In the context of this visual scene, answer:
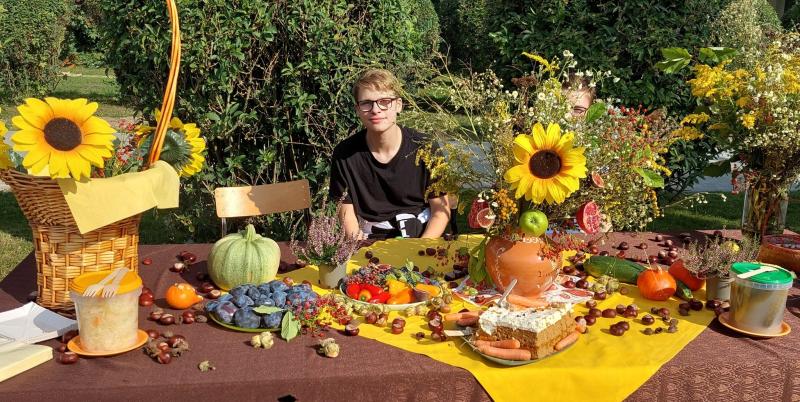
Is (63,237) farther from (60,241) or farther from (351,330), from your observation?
(351,330)

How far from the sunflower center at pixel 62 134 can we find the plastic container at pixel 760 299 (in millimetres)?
2050

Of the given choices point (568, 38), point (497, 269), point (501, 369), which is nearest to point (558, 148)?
point (497, 269)

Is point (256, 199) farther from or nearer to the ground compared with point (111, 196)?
nearer to the ground

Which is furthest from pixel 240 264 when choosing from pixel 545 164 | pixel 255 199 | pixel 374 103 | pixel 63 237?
pixel 374 103

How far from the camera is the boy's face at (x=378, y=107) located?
351 centimetres

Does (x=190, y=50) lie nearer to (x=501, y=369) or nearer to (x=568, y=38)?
(x=568, y=38)

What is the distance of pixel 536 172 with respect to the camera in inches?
84.8

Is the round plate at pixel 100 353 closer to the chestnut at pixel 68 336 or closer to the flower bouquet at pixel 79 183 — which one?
the chestnut at pixel 68 336

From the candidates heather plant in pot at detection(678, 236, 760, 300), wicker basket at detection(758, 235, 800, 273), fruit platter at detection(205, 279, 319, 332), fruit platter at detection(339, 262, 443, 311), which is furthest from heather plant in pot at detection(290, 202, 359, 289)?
wicker basket at detection(758, 235, 800, 273)

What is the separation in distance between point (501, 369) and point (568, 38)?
13.8 ft

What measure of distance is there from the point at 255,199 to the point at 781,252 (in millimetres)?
2413

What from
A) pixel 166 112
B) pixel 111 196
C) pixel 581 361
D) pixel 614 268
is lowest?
pixel 581 361

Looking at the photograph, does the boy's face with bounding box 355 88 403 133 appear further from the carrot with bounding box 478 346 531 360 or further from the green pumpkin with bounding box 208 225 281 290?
the carrot with bounding box 478 346 531 360

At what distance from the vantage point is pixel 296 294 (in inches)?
88.1
